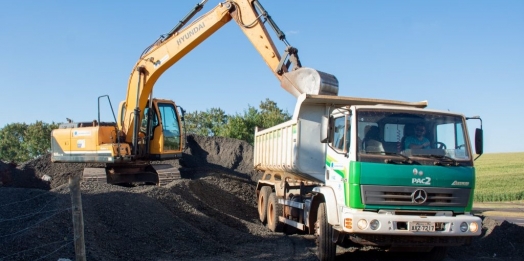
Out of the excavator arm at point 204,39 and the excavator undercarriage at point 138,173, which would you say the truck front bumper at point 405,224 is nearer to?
the excavator arm at point 204,39

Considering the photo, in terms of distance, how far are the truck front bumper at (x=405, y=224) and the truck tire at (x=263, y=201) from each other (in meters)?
6.16

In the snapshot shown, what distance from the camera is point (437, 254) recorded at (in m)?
9.96

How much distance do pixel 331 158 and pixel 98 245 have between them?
14.0ft

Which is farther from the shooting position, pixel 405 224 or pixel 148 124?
pixel 148 124

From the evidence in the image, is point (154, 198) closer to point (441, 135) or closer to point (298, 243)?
point (298, 243)

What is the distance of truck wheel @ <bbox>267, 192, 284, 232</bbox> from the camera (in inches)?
526

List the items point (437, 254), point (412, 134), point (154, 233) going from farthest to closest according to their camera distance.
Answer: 1. point (154, 233)
2. point (437, 254)
3. point (412, 134)

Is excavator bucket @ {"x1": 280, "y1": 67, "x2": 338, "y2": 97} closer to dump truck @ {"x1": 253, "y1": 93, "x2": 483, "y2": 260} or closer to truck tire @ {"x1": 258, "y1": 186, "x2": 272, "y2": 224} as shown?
dump truck @ {"x1": 253, "y1": 93, "x2": 483, "y2": 260}

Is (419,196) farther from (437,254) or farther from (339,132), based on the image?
(437,254)

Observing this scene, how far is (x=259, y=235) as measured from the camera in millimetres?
12594

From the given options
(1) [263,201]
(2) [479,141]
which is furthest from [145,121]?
(2) [479,141]

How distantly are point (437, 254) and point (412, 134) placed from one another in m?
2.45

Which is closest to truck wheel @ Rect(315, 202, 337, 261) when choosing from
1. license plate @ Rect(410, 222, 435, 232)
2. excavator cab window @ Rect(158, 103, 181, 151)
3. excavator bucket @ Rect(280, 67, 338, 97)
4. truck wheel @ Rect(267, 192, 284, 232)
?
license plate @ Rect(410, 222, 435, 232)

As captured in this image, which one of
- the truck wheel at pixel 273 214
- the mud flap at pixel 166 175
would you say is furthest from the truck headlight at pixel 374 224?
the mud flap at pixel 166 175
